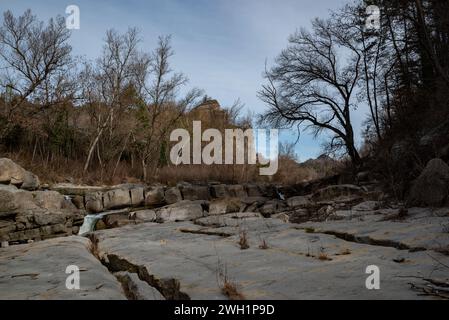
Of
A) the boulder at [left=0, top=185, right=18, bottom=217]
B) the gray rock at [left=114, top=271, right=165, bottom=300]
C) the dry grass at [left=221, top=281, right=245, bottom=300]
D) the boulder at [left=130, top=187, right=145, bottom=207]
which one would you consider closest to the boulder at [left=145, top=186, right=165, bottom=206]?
the boulder at [left=130, top=187, right=145, bottom=207]

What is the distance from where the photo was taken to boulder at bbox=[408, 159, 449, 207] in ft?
26.8

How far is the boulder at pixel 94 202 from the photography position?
1938cm

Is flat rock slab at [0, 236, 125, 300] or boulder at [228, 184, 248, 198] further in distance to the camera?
boulder at [228, 184, 248, 198]

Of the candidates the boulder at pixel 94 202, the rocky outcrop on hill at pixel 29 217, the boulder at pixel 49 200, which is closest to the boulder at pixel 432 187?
the rocky outcrop on hill at pixel 29 217

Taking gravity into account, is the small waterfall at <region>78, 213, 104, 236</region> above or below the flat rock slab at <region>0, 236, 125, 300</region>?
below

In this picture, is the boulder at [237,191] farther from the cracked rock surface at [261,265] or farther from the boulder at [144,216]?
the cracked rock surface at [261,265]

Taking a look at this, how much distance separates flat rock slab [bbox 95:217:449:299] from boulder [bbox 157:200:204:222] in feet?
31.1

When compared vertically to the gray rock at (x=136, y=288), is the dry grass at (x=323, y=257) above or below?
above

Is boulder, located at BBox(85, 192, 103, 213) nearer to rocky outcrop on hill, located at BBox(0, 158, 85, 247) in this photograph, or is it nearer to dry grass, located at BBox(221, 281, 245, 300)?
rocky outcrop on hill, located at BBox(0, 158, 85, 247)

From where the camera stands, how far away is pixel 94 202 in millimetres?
19547

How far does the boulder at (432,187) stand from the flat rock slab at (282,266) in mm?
3309

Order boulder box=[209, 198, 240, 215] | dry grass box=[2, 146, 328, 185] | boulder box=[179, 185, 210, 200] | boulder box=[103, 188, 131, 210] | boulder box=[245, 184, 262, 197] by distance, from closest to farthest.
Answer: boulder box=[209, 198, 240, 215] → boulder box=[103, 188, 131, 210] → boulder box=[179, 185, 210, 200] → dry grass box=[2, 146, 328, 185] → boulder box=[245, 184, 262, 197]

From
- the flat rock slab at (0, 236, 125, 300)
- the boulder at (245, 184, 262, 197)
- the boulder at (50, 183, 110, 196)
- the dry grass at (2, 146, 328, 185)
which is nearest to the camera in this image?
the flat rock slab at (0, 236, 125, 300)

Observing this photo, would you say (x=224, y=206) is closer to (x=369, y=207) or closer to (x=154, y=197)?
(x=154, y=197)
